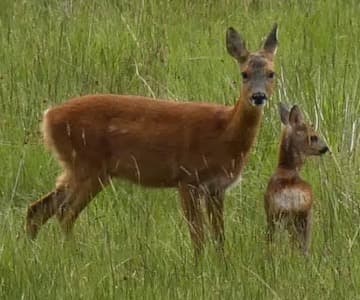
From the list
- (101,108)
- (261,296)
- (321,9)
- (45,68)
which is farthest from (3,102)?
(261,296)

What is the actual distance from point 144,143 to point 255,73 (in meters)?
0.72

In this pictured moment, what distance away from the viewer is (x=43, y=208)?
24.9ft

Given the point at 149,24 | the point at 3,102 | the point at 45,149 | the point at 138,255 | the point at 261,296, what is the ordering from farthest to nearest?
the point at 149,24 → the point at 3,102 → the point at 45,149 → the point at 138,255 → the point at 261,296

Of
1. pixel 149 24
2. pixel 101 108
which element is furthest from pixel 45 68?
pixel 101 108

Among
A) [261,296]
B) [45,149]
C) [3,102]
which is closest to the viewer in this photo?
[261,296]

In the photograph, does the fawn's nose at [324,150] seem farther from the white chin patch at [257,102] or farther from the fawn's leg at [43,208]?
the fawn's leg at [43,208]

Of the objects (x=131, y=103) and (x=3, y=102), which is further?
(x=3, y=102)

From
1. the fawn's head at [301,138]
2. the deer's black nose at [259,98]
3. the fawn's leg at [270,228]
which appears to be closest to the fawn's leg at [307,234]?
the fawn's leg at [270,228]

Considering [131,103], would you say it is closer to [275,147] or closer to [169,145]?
[169,145]

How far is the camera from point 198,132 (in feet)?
24.9

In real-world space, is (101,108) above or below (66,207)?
above

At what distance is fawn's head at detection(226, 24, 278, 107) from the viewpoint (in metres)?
7.24

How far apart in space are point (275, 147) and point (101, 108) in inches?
46.6

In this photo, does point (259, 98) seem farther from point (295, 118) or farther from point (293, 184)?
point (293, 184)
